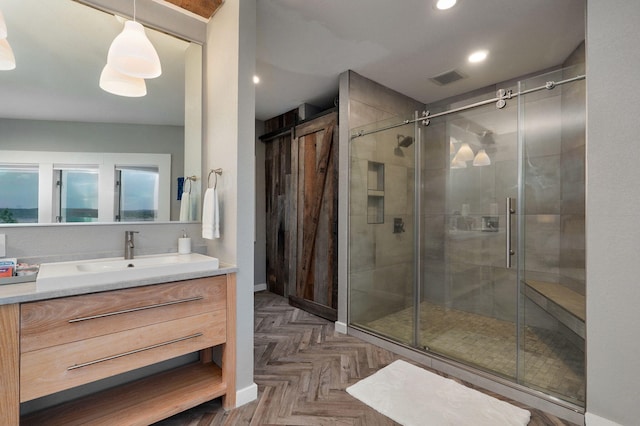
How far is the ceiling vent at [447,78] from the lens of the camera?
3043 mm

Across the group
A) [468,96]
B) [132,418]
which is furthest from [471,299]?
[132,418]

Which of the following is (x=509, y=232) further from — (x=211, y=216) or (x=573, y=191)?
(x=211, y=216)

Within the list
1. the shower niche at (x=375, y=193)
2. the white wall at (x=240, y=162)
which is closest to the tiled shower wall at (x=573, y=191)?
the shower niche at (x=375, y=193)

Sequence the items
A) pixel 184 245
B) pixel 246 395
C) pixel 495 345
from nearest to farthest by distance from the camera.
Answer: pixel 246 395 → pixel 184 245 → pixel 495 345

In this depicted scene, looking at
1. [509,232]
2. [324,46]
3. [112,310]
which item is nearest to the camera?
[112,310]

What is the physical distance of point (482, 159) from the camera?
2.92 m

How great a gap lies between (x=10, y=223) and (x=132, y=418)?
1.19 m

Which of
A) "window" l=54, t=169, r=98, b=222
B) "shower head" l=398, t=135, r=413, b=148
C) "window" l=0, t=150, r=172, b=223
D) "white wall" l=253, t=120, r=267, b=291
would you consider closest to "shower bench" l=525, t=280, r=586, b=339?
"shower head" l=398, t=135, r=413, b=148

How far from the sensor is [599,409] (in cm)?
155

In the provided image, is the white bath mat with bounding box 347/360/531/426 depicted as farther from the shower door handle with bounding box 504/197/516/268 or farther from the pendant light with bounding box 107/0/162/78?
the pendant light with bounding box 107/0/162/78

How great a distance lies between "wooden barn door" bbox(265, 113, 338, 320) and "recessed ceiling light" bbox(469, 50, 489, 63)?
1.43 m

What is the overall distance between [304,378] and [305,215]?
1.94m

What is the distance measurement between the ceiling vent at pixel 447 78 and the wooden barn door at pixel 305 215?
1.19 m

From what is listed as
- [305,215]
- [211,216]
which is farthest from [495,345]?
[211,216]
